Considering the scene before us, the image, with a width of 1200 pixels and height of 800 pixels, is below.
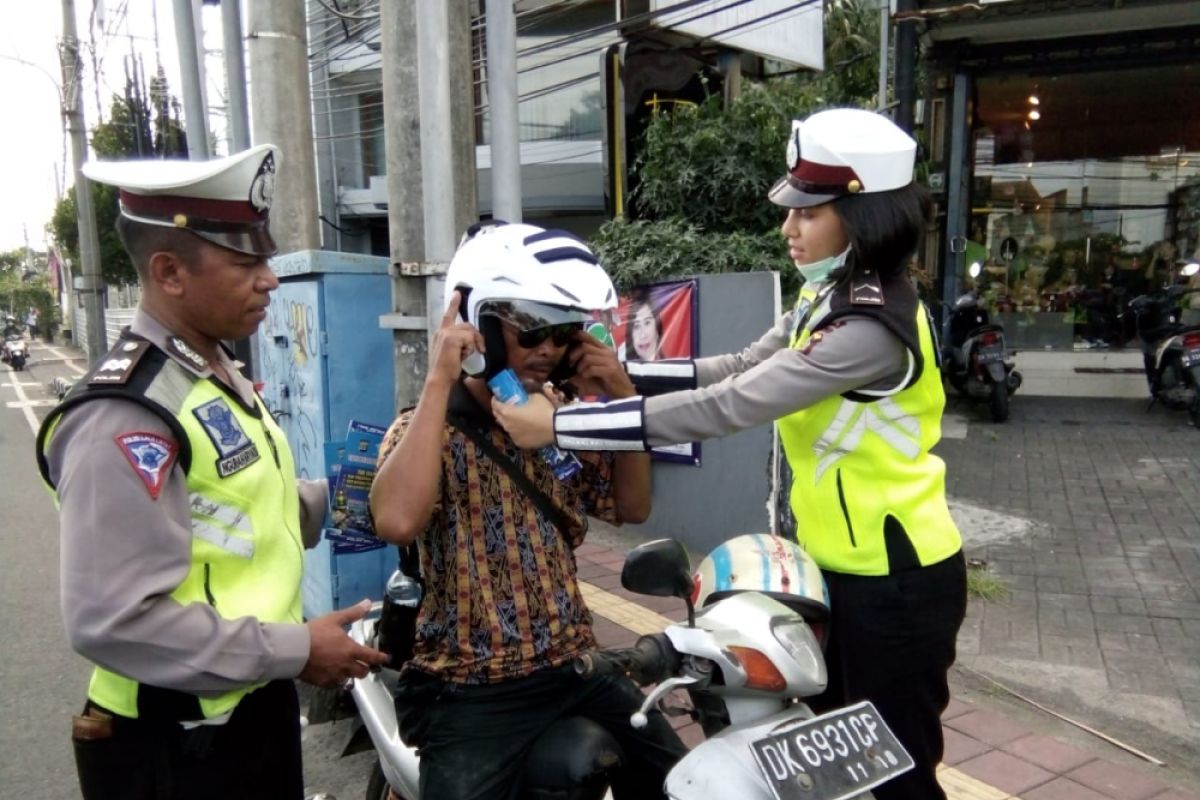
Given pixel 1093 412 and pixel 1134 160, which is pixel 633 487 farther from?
pixel 1134 160

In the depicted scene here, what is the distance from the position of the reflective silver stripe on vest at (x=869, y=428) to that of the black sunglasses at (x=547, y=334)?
577 mm

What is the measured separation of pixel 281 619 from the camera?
1705mm

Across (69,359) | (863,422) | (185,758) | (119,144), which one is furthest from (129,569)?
(69,359)

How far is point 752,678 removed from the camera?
1577 millimetres

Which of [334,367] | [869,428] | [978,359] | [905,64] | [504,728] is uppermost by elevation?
[905,64]

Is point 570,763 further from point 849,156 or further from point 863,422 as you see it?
point 849,156

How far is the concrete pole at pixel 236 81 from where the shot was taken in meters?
6.38

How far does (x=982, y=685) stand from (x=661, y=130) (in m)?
4.53

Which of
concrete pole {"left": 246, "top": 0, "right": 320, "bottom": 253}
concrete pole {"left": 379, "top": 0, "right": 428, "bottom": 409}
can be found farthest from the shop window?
concrete pole {"left": 379, "top": 0, "right": 428, "bottom": 409}

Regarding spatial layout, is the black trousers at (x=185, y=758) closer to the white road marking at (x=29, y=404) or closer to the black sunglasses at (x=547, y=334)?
the black sunglasses at (x=547, y=334)

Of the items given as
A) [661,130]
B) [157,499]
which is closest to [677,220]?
[661,130]

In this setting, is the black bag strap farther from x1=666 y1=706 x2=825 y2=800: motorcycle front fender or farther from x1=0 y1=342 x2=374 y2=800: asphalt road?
x1=0 y1=342 x2=374 y2=800: asphalt road

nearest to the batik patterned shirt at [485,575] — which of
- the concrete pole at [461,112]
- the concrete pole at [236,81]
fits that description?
the concrete pole at [461,112]

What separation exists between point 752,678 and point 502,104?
8.51 feet
